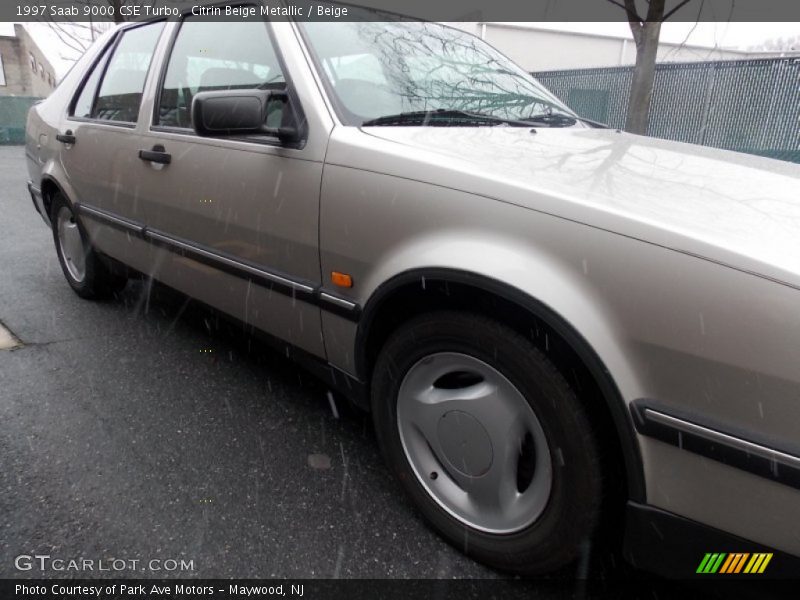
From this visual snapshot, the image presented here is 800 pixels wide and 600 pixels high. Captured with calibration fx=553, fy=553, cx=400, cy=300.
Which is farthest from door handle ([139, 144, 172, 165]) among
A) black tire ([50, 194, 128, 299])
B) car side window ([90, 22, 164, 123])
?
black tire ([50, 194, 128, 299])

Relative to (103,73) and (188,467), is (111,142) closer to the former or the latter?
(103,73)

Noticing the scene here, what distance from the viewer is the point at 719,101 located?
924 cm

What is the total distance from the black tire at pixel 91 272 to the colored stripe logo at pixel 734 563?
10.8 feet

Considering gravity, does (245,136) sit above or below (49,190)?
above

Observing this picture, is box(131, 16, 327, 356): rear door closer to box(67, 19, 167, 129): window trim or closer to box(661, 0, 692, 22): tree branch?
box(67, 19, 167, 129): window trim

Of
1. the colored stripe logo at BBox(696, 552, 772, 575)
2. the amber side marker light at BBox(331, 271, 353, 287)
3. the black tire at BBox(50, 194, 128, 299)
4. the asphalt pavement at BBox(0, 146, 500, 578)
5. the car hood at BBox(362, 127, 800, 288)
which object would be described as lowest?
the asphalt pavement at BBox(0, 146, 500, 578)

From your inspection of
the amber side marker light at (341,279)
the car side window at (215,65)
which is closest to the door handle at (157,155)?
the car side window at (215,65)

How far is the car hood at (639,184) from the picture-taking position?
118cm

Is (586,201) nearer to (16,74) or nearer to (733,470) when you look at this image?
(733,470)

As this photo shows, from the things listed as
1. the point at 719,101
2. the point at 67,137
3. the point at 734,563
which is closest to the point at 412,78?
the point at 734,563

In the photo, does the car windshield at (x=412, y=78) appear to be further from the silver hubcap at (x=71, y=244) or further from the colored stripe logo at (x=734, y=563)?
the silver hubcap at (x=71, y=244)

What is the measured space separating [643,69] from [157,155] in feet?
19.3

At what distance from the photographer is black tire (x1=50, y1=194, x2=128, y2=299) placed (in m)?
3.56

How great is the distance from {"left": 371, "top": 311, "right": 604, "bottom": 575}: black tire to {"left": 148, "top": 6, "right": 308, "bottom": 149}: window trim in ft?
2.65
